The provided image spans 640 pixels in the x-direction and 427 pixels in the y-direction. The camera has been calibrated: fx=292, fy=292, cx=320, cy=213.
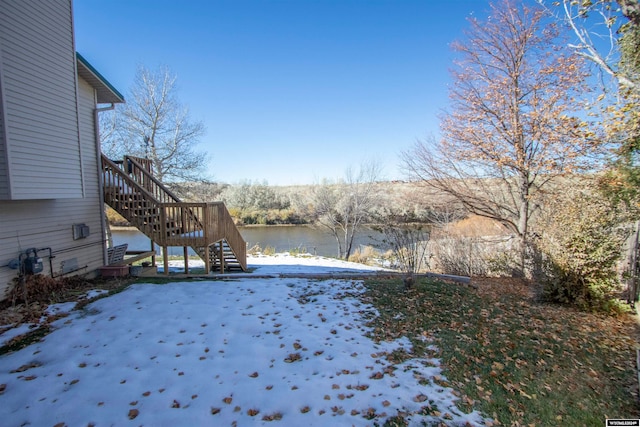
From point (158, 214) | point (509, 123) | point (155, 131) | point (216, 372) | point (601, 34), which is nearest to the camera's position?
point (216, 372)

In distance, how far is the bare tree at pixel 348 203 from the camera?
19438 mm

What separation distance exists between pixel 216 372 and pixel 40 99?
18.1 ft

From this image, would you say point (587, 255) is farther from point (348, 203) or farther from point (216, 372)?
point (348, 203)

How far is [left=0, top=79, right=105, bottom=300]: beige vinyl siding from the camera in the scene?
469 centimetres

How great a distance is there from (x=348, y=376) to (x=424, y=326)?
169cm

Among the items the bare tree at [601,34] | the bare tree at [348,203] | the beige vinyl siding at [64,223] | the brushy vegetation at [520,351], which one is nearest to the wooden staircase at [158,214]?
the beige vinyl siding at [64,223]

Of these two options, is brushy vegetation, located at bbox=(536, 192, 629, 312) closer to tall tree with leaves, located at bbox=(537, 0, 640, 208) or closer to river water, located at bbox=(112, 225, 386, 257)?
tall tree with leaves, located at bbox=(537, 0, 640, 208)

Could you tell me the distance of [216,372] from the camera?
290 cm

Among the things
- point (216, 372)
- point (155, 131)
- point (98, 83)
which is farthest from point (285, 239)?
point (216, 372)

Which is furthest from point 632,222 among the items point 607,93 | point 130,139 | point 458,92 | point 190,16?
point 130,139

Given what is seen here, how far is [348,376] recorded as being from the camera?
289 cm

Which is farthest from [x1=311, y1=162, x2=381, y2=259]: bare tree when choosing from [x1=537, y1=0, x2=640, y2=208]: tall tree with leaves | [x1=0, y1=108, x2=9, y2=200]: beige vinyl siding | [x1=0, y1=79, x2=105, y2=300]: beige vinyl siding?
[x1=0, y1=108, x2=9, y2=200]: beige vinyl siding

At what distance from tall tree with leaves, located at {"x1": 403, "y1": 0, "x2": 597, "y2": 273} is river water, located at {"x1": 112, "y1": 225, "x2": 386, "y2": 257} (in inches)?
355

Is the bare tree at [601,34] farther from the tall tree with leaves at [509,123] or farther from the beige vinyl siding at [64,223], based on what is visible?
the beige vinyl siding at [64,223]
